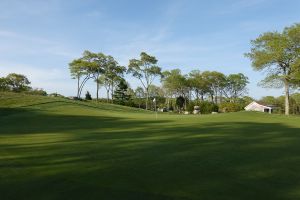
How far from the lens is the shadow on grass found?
18.5 feet

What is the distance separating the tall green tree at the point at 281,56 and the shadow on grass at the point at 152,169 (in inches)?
1651

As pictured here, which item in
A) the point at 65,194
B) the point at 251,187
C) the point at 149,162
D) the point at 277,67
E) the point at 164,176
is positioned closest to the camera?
the point at 65,194

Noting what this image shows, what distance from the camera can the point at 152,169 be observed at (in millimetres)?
7129

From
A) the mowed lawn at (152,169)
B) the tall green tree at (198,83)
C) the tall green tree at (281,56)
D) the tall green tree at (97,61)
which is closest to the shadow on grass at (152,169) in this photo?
the mowed lawn at (152,169)

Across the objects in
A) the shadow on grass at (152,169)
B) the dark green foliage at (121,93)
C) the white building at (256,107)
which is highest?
the dark green foliage at (121,93)

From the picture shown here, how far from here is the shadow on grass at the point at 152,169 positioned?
565cm

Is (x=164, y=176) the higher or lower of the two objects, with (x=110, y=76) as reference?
lower

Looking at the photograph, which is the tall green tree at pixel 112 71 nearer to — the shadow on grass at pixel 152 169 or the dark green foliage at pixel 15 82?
the dark green foliage at pixel 15 82

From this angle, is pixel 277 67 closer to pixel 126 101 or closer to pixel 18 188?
pixel 126 101

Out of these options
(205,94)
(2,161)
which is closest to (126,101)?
(205,94)

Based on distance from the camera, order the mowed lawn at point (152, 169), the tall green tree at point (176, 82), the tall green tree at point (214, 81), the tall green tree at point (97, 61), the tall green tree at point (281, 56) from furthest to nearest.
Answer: the tall green tree at point (214, 81) < the tall green tree at point (176, 82) < the tall green tree at point (97, 61) < the tall green tree at point (281, 56) < the mowed lawn at point (152, 169)

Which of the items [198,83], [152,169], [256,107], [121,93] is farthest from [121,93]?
[152,169]

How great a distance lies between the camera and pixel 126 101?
80.5m

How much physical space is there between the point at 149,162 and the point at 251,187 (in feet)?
7.84
